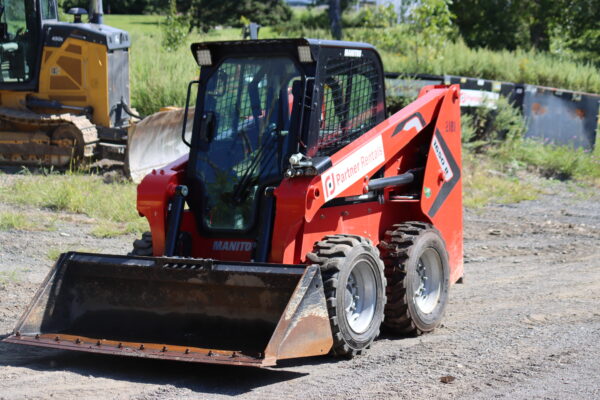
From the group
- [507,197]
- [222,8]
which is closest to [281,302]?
[507,197]

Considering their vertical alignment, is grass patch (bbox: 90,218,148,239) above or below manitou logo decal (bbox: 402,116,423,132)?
below

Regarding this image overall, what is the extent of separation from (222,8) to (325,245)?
114 feet

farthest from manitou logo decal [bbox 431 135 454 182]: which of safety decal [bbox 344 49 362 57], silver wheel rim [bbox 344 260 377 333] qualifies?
silver wheel rim [bbox 344 260 377 333]

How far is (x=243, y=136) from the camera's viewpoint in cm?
659

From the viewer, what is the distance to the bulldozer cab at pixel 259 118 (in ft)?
20.7

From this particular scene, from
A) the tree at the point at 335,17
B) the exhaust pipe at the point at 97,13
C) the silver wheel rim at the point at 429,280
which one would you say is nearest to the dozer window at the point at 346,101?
the silver wheel rim at the point at 429,280

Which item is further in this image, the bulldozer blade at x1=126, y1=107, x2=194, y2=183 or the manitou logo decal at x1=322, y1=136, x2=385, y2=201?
the bulldozer blade at x1=126, y1=107, x2=194, y2=183

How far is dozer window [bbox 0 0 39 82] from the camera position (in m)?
13.5

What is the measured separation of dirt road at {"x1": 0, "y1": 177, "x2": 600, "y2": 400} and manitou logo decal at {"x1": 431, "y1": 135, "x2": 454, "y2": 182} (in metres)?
1.16

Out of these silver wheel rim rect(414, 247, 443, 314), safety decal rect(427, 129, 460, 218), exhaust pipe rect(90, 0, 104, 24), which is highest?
exhaust pipe rect(90, 0, 104, 24)

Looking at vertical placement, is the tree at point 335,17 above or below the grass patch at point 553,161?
above

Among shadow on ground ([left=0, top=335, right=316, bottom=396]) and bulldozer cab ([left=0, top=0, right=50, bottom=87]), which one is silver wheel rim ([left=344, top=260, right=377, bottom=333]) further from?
bulldozer cab ([left=0, top=0, right=50, bottom=87])

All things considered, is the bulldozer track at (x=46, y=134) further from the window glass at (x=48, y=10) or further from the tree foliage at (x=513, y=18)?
the tree foliage at (x=513, y=18)

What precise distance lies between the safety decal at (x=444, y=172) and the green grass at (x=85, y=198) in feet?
13.9
